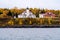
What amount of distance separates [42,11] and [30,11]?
96 centimetres

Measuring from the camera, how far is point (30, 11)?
1998 cm

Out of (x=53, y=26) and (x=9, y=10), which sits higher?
(x=9, y=10)

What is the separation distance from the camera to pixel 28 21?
64.6 feet

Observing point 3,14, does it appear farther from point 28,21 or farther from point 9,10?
point 28,21

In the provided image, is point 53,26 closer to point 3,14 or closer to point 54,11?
point 54,11

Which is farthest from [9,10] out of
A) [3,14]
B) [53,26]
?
[53,26]

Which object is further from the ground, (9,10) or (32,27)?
(9,10)

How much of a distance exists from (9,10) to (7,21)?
841mm

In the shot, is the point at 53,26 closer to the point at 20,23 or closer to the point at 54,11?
the point at 54,11

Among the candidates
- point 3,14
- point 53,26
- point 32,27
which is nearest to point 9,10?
point 3,14

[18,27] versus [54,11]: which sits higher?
[54,11]

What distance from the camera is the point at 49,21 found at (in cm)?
1992

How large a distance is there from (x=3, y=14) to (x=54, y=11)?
11.8ft

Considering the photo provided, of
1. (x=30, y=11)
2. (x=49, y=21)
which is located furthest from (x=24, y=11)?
(x=49, y=21)
